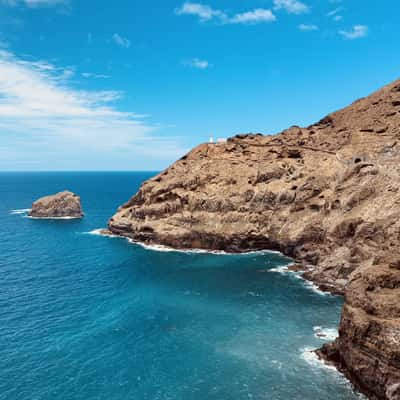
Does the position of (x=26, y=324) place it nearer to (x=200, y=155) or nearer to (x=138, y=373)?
(x=138, y=373)

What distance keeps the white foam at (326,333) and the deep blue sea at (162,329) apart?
0.28 metres

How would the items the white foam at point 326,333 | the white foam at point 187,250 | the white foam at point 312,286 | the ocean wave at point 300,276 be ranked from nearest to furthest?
the white foam at point 326,333
the white foam at point 312,286
the ocean wave at point 300,276
the white foam at point 187,250

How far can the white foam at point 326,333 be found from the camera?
5021cm

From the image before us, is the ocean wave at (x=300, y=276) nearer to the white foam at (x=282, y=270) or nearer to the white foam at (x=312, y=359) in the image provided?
the white foam at (x=282, y=270)

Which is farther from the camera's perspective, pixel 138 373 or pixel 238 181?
pixel 238 181

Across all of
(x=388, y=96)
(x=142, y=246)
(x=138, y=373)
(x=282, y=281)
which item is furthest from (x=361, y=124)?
(x=138, y=373)

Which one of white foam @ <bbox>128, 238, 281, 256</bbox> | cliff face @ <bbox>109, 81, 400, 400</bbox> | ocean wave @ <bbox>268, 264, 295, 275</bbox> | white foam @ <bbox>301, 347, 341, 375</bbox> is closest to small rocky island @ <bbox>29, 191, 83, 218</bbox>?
cliff face @ <bbox>109, 81, 400, 400</bbox>

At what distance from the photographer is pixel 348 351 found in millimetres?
40031

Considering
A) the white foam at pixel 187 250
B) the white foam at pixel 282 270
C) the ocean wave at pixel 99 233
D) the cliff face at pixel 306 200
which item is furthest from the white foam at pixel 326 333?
the ocean wave at pixel 99 233

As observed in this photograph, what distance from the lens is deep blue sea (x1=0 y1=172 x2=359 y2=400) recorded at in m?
40.5

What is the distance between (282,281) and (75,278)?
139ft

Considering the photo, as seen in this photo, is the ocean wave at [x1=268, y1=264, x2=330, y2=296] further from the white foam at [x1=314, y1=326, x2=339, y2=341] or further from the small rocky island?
the small rocky island

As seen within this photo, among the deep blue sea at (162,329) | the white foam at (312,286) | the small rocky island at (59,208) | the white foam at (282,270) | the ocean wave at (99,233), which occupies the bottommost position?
the deep blue sea at (162,329)

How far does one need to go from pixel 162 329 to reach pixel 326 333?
75.6 feet
